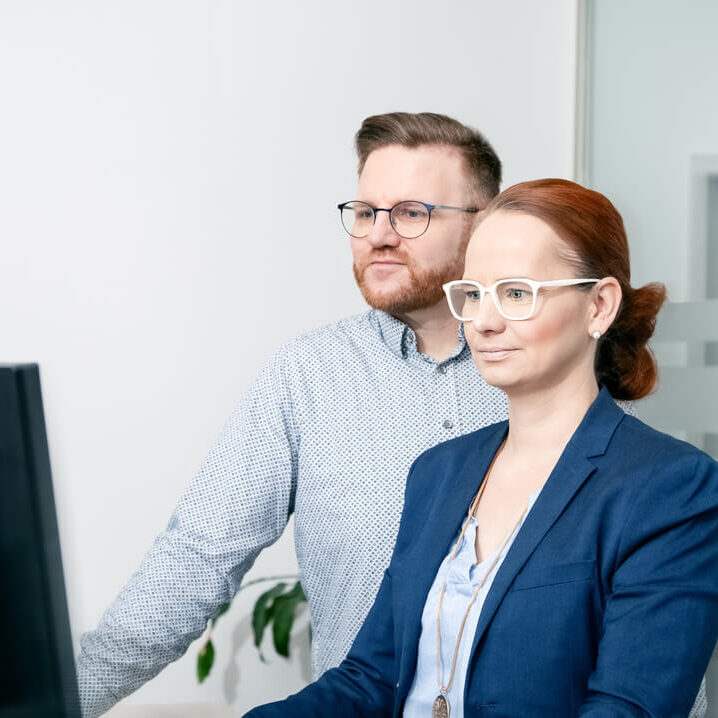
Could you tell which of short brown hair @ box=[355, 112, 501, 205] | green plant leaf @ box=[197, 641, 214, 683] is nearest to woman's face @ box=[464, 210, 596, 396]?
short brown hair @ box=[355, 112, 501, 205]

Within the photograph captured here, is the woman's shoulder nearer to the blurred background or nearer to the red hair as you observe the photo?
the red hair

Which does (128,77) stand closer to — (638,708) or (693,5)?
(693,5)

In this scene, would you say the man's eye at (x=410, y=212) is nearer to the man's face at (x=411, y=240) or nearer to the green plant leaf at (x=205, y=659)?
the man's face at (x=411, y=240)

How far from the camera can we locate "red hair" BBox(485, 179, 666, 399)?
1.33m

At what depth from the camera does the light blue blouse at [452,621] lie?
4.25 ft

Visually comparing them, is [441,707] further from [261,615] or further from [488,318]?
[261,615]

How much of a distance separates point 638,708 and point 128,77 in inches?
101

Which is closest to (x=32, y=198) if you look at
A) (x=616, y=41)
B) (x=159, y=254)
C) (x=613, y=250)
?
(x=159, y=254)

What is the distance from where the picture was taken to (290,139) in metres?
3.17

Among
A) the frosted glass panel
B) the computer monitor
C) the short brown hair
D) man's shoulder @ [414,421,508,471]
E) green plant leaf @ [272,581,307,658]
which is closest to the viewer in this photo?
the computer monitor

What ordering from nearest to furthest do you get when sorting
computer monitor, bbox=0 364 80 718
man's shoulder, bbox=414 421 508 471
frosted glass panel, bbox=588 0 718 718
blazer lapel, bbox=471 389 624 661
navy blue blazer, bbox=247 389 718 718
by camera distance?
computer monitor, bbox=0 364 80 718 → navy blue blazer, bbox=247 389 718 718 → blazer lapel, bbox=471 389 624 661 → man's shoulder, bbox=414 421 508 471 → frosted glass panel, bbox=588 0 718 718

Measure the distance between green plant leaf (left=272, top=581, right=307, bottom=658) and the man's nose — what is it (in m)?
1.57

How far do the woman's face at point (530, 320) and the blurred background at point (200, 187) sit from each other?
1.63 meters

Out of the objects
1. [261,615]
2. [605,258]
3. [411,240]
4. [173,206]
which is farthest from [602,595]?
[173,206]
